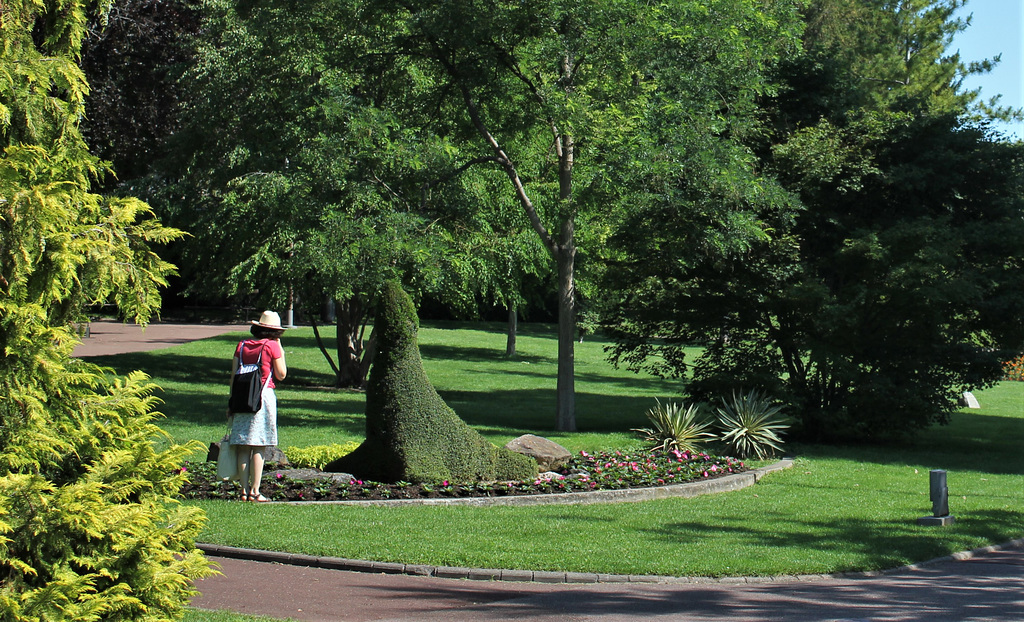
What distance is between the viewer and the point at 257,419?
998cm

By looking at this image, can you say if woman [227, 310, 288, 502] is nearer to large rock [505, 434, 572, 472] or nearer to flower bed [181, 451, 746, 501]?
flower bed [181, 451, 746, 501]

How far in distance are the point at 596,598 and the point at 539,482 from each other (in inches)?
171

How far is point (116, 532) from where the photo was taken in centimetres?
464

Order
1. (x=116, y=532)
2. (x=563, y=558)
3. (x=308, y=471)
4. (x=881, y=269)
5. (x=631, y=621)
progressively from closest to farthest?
(x=116, y=532), (x=631, y=621), (x=563, y=558), (x=308, y=471), (x=881, y=269)

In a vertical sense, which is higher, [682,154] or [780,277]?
[682,154]

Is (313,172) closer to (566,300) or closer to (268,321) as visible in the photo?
(566,300)

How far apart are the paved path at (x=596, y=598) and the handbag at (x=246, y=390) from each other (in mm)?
2136

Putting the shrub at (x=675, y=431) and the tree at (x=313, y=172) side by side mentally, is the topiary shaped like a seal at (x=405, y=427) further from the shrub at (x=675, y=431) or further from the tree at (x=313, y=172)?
the tree at (x=313, y=172)

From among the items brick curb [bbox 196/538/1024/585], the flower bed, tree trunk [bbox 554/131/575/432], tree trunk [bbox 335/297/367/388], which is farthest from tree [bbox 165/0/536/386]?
brick curb [bbox 196/538/1024/585]

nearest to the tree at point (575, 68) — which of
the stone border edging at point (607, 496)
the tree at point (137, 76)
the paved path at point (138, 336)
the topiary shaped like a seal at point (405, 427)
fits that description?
the stone border edging at point (607, 496)

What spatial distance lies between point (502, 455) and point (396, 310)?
7.27ft

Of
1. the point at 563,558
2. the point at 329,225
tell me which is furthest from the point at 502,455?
the point at 329,225

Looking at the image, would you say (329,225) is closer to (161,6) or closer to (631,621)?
(631,621)

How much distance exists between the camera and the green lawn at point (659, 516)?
27.8 feet
